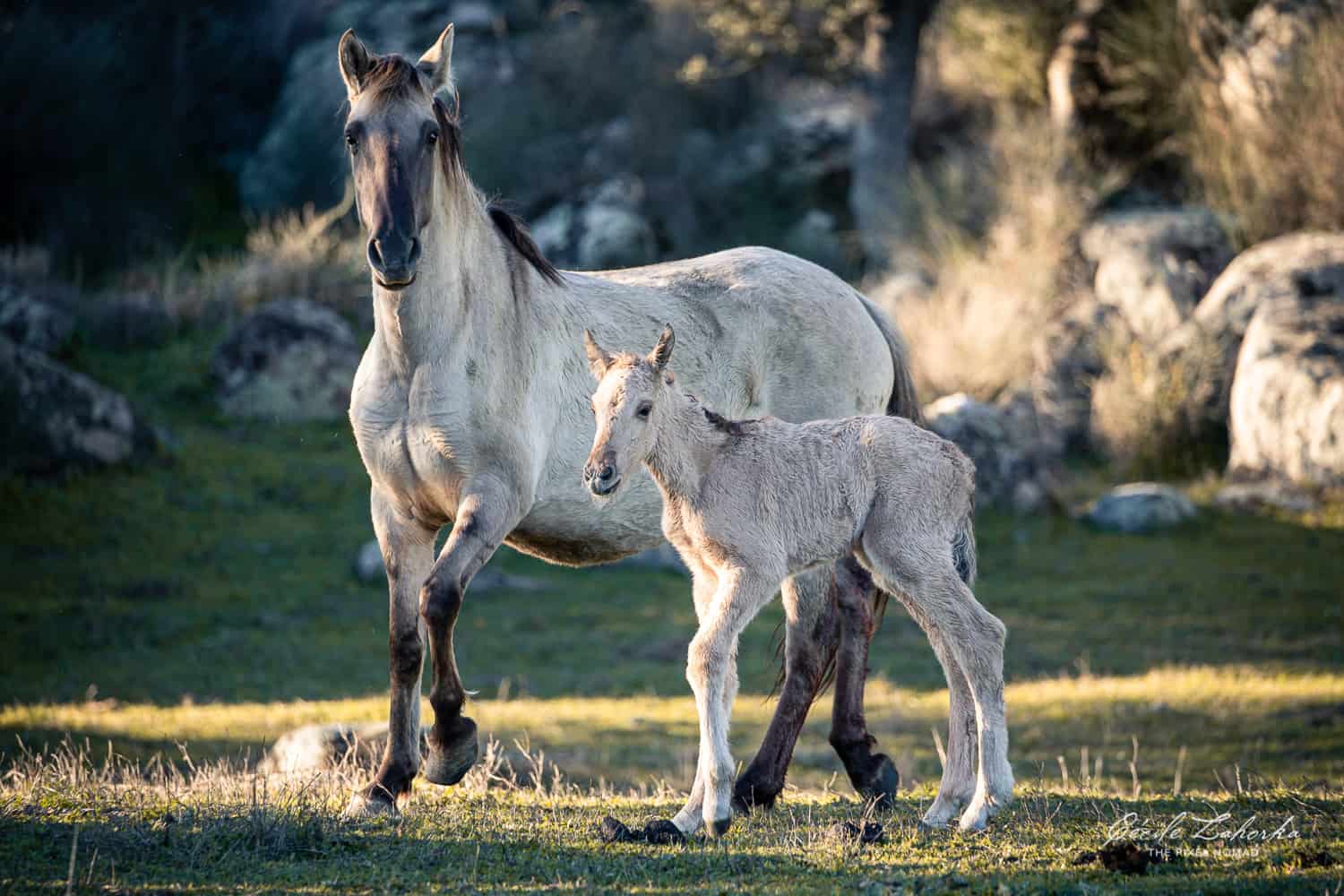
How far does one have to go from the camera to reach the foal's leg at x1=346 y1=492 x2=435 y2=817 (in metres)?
7.04

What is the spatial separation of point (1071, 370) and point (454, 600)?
18.1 m

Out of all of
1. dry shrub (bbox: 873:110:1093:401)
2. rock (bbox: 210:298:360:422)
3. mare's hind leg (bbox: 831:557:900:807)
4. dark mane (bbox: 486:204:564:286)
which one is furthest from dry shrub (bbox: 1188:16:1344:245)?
dark mane (bbox: 486:204:564:286)

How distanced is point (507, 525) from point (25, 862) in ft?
8.55

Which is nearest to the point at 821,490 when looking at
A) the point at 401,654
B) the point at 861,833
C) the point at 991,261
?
the point at 861,833

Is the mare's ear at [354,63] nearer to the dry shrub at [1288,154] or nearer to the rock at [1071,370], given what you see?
the rock at [1071,370]

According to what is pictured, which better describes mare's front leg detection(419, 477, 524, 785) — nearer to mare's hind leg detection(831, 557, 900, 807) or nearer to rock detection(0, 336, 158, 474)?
mare's hind leg detection(831, 557, 900, 807)

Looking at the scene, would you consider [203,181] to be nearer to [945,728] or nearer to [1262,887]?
[945,728]

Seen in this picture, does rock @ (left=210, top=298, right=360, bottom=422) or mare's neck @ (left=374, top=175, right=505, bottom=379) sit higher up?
mare's neck @ (left=374, top=175, right=505, bottom=379)

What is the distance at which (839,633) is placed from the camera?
26.6 ft

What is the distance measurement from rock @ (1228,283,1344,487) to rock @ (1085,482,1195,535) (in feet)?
4.58

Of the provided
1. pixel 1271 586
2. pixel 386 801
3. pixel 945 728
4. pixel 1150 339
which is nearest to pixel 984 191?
pixel 1150 339

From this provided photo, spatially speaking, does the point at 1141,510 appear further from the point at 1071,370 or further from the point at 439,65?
the point at 439,65

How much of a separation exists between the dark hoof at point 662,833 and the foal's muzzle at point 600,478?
58.9 inches

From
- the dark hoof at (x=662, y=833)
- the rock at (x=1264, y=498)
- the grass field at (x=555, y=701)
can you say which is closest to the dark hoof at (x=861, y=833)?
the grass field at (x=555, y=701)
